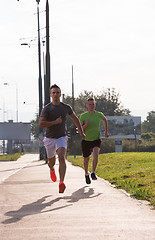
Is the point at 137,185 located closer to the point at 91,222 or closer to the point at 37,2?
the point at 91,222

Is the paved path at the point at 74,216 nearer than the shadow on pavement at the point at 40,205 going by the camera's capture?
Yes

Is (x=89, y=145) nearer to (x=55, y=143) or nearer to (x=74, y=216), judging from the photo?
(x=55, y=143)

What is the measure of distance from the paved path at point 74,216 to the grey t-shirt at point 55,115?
3.65ft

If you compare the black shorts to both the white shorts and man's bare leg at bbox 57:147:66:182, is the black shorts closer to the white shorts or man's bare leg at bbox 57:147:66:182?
the white shorts

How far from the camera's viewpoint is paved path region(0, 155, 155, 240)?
22.7 feet

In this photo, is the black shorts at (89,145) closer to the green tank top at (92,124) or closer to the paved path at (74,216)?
the green tank top at (92,124)

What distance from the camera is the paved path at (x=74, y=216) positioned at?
6930 millimetres

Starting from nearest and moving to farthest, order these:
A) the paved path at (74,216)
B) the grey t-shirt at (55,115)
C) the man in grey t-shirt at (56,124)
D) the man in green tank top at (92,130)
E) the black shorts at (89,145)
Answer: the paved path at (74,216) < the man in grey t-shirt at (56,124) < the grey t-shirt at (55,115) < the man in green tank top at (92,130) < the black shorts at (89,145)

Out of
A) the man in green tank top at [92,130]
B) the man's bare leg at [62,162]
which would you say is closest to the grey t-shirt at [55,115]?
the man's bare leg at [62,162]

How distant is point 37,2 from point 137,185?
31868 mm

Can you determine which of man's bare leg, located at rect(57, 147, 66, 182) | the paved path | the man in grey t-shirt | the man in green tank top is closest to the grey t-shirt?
the man in grey t-shirt

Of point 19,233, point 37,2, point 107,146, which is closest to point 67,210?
point 19,233

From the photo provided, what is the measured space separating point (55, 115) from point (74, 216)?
2.95m

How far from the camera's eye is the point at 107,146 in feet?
218
